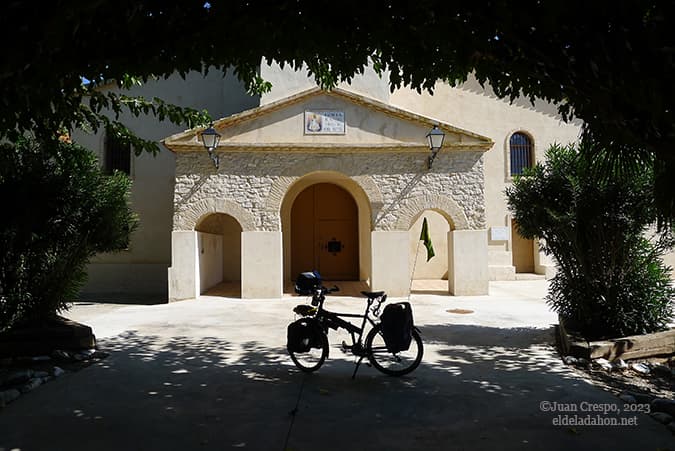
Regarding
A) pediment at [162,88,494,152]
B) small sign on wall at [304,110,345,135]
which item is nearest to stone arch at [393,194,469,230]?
pediment at [162,88,494,152]

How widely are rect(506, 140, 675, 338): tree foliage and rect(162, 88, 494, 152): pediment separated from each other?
19.1 feet

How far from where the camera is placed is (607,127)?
3.44m

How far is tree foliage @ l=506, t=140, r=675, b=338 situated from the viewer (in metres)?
6.34

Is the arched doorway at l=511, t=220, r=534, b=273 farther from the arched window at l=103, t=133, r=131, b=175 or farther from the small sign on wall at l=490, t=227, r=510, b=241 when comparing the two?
the arched window at l=103, t=133, r=131, b=175

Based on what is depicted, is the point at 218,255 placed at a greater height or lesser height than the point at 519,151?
lesser

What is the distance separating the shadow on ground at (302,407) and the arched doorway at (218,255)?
6748 mm

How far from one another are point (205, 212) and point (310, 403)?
892 cm

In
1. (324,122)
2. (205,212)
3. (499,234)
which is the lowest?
(499,234)

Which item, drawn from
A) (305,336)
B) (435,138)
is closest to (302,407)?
(305,336)

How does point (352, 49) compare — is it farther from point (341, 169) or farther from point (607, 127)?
point (341, 169)

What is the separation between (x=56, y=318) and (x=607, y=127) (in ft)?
24.4

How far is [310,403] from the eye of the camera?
4254 millimetres

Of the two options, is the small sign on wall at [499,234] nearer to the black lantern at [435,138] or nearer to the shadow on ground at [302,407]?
the black lantern at [435,138]

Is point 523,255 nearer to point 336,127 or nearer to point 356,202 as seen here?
point 356,202
